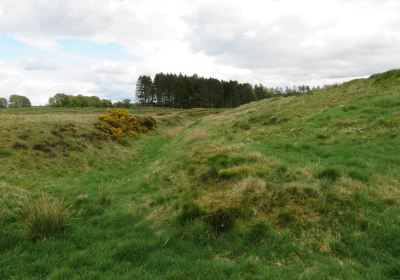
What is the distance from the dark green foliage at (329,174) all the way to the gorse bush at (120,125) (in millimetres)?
21617

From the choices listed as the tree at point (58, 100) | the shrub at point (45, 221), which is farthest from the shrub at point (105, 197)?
the tree at point (58, 100)

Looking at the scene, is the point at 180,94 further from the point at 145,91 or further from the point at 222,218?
the point at 222,218

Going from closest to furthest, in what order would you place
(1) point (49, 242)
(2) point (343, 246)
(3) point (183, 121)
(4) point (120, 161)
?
(2) point (343, 246) < (1) point (49, 242) < (4) point (120, 161) < (3) point (183, 121)

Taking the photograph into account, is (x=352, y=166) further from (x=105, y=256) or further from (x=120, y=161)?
(x=120, y=161)

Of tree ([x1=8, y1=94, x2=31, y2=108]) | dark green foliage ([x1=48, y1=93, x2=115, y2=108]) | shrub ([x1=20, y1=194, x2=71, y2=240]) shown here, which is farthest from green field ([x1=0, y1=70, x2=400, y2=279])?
tree ([x1=8, y1=94, x2=31, y2=108])

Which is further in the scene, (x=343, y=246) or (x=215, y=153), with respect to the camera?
(x=215, y=153)

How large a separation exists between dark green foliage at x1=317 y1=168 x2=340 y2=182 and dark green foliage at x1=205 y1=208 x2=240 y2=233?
327 centimetres

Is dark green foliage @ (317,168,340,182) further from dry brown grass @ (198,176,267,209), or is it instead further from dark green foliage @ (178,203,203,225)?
dark green foliage @ (178,203,203,225)

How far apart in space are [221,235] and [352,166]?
18.4 ft

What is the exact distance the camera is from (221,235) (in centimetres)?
758

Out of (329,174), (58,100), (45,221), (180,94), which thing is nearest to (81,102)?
(58,100)

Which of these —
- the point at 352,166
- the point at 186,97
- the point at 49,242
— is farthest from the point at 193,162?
the point at 186,97

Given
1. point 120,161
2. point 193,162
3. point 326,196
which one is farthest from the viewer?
point 120,161

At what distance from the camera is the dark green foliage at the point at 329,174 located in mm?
9719
